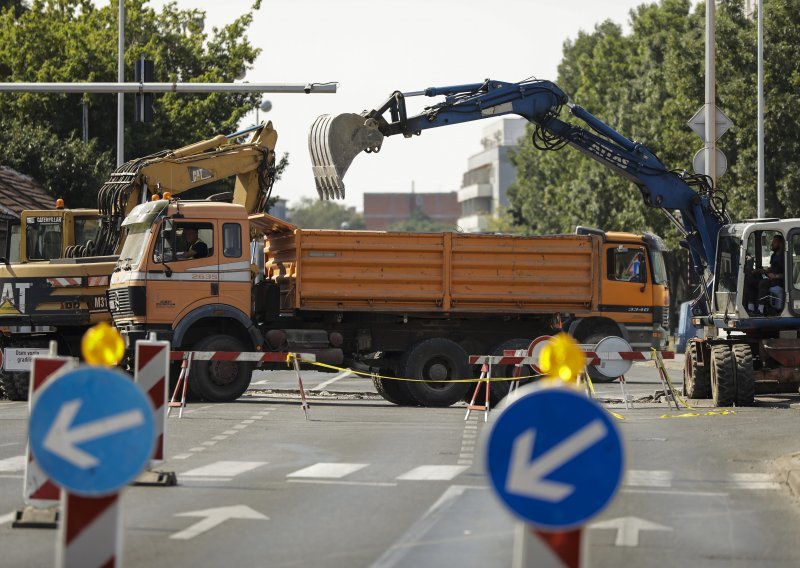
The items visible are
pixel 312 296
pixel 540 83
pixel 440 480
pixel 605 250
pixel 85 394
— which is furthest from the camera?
pixel 605 250

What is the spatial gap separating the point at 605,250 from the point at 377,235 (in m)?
8.59

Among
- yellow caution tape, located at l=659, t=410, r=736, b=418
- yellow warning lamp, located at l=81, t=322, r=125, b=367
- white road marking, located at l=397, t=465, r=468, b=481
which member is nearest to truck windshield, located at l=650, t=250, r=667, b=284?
yellow caution tape, located at l=659, t=410, r=736, b=418

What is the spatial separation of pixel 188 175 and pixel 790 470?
17003 millimetres

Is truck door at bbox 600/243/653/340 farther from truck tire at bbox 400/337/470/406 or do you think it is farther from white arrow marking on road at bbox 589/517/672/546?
white arrow marking on road at bbox 589/517/672/546

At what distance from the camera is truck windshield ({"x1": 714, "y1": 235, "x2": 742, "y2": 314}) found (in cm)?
2666

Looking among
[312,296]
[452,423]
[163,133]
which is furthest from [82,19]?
[452,423]

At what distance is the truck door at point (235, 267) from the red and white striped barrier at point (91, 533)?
62.5ft

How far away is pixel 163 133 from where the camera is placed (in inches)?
2050

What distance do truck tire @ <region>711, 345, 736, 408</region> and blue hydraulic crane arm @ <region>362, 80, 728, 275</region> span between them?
3056 millimetres

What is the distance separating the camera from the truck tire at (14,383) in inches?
1034

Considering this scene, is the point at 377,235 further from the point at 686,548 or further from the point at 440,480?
the point at 686,548

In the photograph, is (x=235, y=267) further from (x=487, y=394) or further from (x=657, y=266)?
(x=657, y=266)

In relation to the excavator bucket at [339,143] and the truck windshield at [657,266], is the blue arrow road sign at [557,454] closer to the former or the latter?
the excavator bucket at [339,143]

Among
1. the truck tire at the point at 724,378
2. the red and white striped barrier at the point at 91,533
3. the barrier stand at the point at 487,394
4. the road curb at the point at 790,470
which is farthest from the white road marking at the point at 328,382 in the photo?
the red and white striped barrier at the point at 91,533
